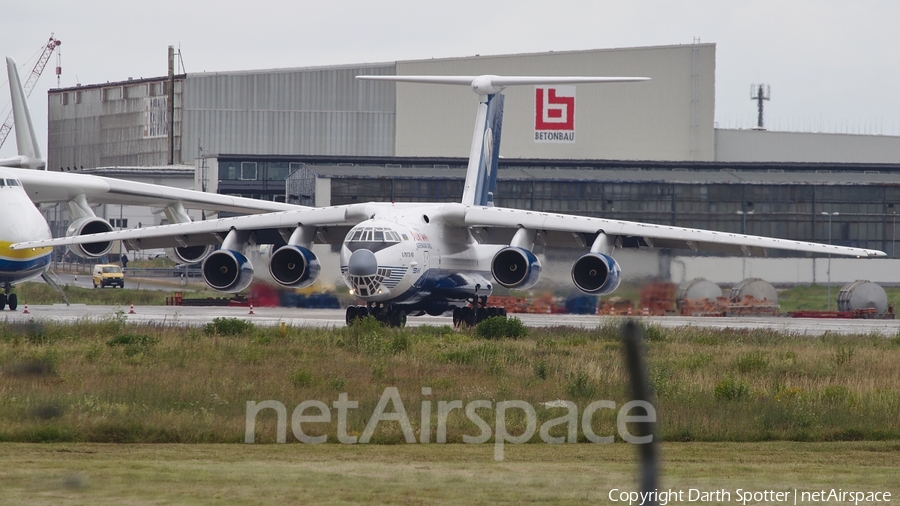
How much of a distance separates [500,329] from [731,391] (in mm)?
9392

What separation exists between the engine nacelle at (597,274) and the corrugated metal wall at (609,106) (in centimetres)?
3380

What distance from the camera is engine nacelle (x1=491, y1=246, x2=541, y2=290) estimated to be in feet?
78.6

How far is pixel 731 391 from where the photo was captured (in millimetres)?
14062

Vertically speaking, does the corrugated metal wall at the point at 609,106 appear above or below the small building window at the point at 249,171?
above

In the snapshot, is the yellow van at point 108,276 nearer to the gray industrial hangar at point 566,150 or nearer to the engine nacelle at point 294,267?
the gray industrial hangar at point 566,150

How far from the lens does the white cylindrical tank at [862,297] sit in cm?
3919

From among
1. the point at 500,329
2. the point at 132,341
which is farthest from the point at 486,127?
the point at 132,341

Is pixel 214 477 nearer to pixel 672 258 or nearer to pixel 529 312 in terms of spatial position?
pixel 672 258

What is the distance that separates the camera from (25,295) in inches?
1551

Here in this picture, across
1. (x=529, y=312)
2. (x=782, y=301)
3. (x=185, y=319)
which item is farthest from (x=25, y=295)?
(x=782, y=301)

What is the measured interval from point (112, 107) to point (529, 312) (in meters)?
57.2

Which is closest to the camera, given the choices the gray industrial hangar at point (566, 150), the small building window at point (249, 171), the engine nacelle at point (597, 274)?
the engine nacelle at point (597, 274)

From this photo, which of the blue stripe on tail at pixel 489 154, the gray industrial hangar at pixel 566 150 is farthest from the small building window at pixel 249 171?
the blue stripe on tail at pixel 489 154

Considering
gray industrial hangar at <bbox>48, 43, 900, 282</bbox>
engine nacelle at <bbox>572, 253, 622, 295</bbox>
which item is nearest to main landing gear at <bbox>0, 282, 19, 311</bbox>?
engine nacelle at <bbox>572, 253, 622, 295</bbox>
